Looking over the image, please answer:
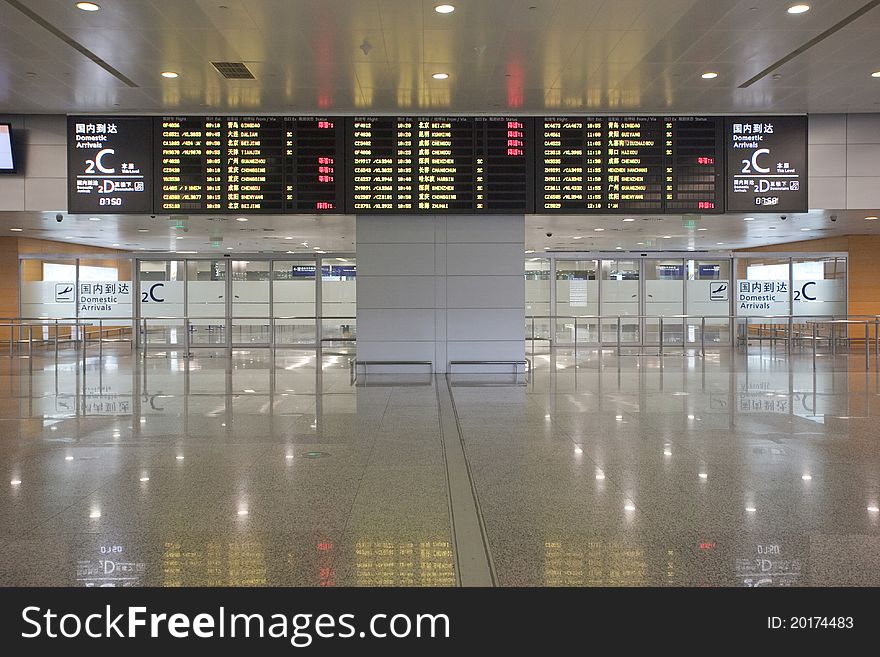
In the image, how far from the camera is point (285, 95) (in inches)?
453

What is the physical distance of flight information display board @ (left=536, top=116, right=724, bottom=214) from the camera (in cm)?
1250

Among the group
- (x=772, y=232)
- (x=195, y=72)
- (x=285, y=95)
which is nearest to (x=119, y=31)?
(x=195, y=72)

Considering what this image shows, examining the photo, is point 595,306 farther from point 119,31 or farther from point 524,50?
point 119,31

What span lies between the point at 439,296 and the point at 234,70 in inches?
194

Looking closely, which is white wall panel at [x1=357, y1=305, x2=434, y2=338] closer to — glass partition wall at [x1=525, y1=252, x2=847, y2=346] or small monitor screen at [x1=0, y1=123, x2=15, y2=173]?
small monitor screen at [x1=0, y1=123, x2=15, y2=173]

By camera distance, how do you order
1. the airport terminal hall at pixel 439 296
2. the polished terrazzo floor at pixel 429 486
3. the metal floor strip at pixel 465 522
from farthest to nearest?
the airport terminal hall at pixel 439 296, the polished terrazzo floor at pixel 429 486, the metal floor strip at pixel 465 522

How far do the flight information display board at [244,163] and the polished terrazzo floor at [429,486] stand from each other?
315 cm

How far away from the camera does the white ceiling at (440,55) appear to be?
27.6 ft

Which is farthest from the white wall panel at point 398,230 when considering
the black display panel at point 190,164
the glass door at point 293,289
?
the glass door at point 293,289

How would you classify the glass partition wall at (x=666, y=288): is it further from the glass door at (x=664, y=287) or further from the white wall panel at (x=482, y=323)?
the white wall panel at (x=482, y=323)

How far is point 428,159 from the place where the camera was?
1258cm

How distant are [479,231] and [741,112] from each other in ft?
15.0

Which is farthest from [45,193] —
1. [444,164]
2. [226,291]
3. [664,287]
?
[664,287]
